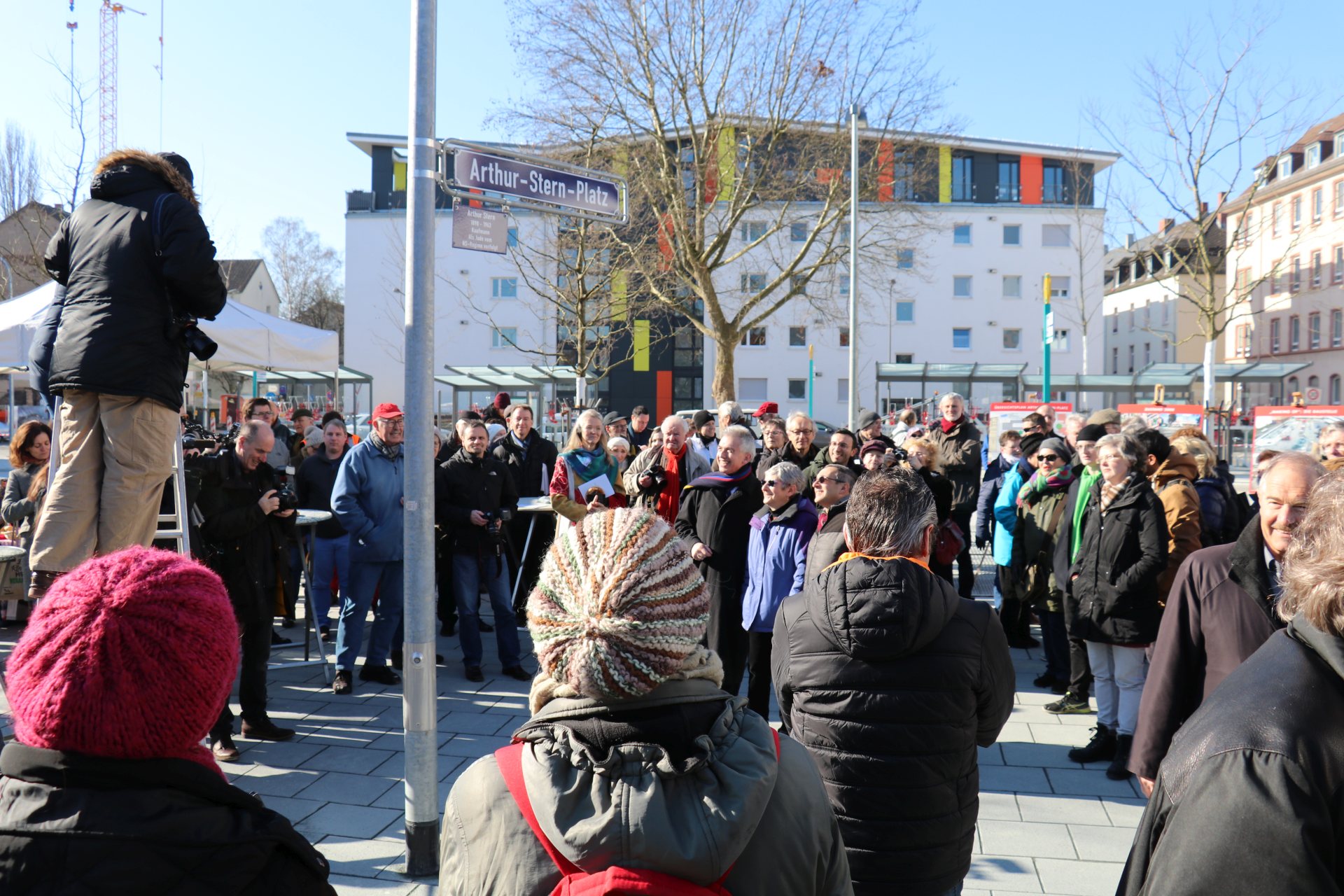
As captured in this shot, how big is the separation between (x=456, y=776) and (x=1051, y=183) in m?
53.8

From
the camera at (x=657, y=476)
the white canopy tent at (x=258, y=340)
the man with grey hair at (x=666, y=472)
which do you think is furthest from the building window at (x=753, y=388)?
the camera at (x=657, y=476)

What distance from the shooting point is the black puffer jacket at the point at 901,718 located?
3.06 m

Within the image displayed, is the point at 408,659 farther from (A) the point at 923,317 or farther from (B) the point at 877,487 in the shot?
(A) the point at 923,317

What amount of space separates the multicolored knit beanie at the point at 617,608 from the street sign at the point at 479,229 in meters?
2.67

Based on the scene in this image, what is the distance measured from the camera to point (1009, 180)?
52.8m

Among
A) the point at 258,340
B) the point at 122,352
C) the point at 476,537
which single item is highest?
the point at 258,340

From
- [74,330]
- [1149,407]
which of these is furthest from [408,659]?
[1149,407]

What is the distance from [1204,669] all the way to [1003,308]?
51.3 m

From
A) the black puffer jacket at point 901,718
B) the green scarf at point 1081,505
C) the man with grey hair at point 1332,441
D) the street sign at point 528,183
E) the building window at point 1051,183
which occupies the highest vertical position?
the building window at point 1051,183

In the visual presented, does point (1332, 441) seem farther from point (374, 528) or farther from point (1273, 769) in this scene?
point (374, 528)

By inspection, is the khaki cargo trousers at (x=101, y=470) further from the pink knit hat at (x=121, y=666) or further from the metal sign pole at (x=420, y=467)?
the pink knit hat at (x=121, y=666)

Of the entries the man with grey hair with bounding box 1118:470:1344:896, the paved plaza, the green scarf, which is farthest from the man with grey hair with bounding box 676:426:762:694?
the man with grey hair with bounding box 1118:470:1344:896

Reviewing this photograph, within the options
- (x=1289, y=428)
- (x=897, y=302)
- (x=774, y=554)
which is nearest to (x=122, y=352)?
(x=774, y=554)

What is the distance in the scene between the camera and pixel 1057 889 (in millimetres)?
4180
